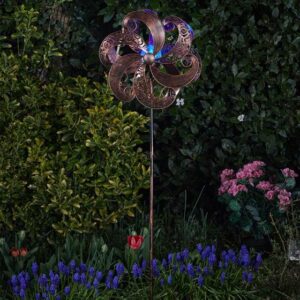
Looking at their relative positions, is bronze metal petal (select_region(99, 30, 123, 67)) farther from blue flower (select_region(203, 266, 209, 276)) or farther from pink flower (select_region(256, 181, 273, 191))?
pink flower (select_region(256, 181, 273, 191))

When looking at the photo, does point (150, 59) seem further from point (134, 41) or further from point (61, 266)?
point (61, 266)

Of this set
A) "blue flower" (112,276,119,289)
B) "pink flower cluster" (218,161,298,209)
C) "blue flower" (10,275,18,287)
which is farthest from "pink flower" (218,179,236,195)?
"blue flower" (10,275,18,287)

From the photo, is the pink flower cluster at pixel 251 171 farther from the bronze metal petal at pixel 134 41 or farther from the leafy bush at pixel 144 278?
the bronze metal petal at pixel 134 41

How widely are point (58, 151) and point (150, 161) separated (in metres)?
0.97

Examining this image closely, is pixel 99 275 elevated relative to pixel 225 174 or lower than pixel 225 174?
lower

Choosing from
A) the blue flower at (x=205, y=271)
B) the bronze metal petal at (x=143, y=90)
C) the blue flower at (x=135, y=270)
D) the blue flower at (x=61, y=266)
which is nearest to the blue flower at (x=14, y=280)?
the blue flower at (x=61, y=266)

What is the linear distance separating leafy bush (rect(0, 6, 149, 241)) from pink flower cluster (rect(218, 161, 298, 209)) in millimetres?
613

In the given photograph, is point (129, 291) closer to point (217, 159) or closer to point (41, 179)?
point (41, 179)

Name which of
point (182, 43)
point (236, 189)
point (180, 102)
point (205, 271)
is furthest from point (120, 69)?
point (180, 102)

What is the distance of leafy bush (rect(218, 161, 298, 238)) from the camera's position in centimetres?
500

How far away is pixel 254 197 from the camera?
5.17 m

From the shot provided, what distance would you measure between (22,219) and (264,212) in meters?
1.64

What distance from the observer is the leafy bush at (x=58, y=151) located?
185 inches

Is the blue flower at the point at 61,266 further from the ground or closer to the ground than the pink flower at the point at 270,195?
closer to the ground
